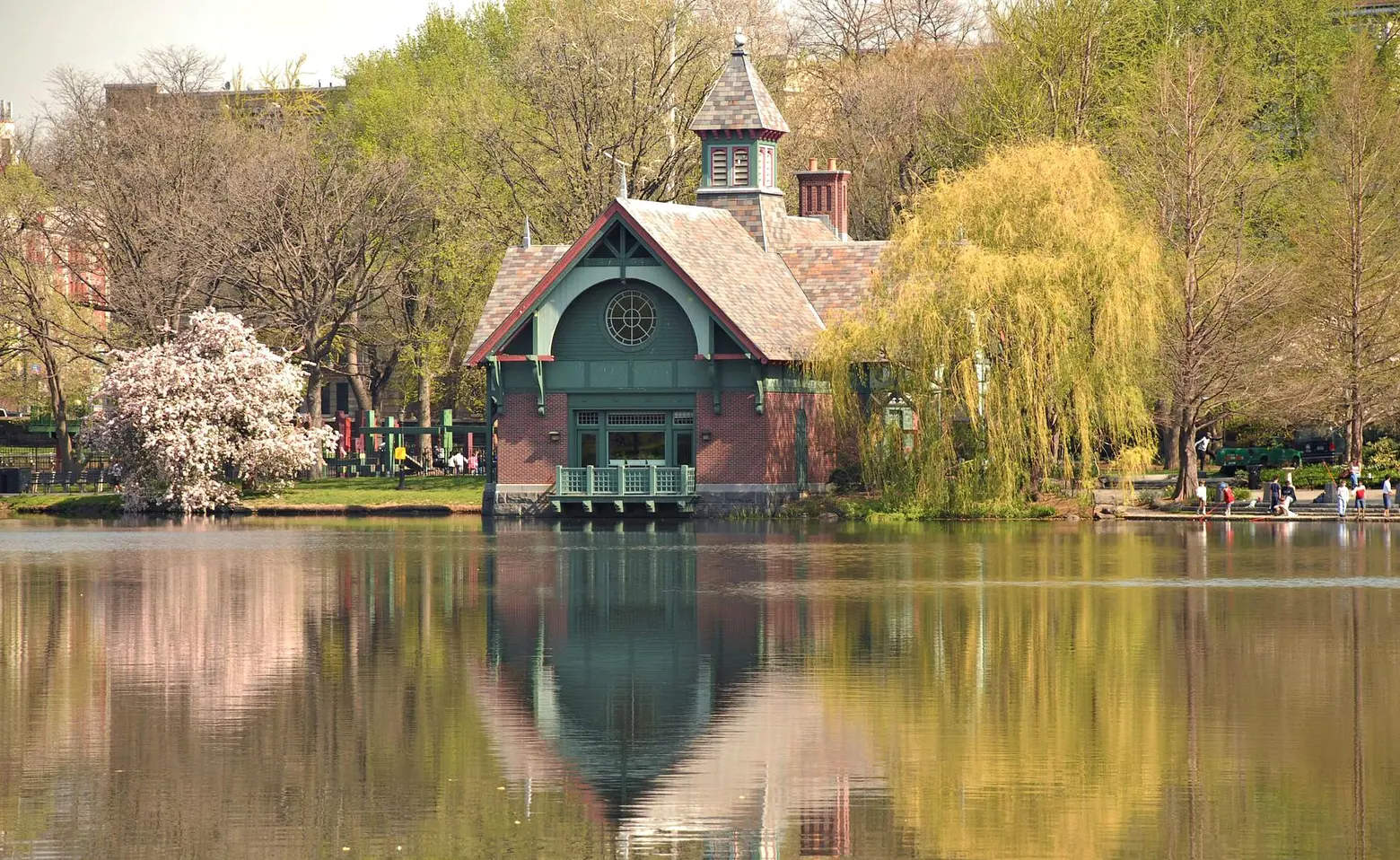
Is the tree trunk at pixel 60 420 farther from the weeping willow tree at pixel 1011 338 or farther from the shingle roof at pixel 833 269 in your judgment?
the weeping willow tree at pixel 1011 338

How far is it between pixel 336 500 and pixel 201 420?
4.80 metres

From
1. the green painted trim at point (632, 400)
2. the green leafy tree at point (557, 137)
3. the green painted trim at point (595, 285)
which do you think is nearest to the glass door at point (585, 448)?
the green painted trim at point (632, 400)

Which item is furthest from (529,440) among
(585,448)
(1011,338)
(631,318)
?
(1011,338)

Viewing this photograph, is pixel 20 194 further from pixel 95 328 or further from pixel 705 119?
pixel 705 119

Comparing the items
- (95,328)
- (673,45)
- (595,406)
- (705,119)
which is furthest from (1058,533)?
(95,328)

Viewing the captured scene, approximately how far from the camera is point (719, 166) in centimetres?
6225

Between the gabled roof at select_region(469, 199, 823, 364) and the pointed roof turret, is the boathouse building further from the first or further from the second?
the pointed roof turret

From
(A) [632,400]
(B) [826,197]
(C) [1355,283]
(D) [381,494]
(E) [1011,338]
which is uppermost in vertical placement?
(B) [826,197]

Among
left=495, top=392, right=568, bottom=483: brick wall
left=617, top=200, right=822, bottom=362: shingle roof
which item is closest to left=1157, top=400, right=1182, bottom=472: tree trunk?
left=617, top=200, right=822, bottom=362: shingle roof

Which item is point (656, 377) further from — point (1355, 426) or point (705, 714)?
point (705, 714)

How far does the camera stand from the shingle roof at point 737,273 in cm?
5538

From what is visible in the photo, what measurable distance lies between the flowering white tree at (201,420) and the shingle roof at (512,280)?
23.9ft

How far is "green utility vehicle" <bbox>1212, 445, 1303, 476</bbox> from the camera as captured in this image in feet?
209

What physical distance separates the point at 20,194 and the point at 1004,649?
186ft
